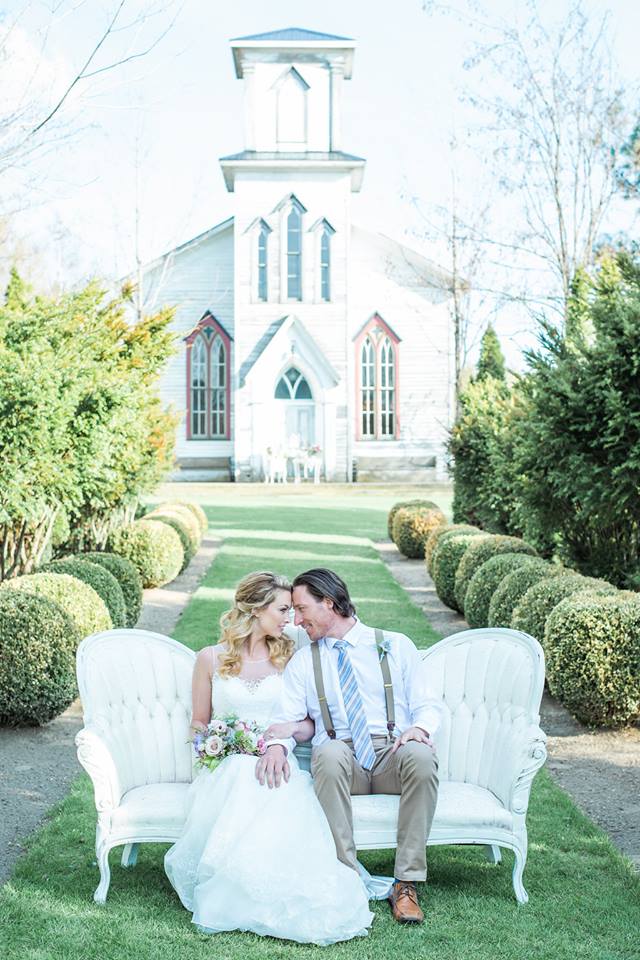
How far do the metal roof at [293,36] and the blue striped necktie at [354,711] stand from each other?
34.1m

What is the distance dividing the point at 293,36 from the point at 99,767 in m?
35.4

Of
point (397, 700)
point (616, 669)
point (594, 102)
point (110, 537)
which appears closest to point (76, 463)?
point (110, 537)

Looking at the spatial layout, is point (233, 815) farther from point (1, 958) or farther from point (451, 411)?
point (451, 411)

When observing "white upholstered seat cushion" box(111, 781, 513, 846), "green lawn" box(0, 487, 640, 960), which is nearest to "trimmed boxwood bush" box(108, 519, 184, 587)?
"green lawn" box(0, 487, 640, 960)

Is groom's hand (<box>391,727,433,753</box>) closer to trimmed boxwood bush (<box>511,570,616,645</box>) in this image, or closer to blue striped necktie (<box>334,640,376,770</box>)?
blue striped necktie (<box>334,640,376,770</box>)

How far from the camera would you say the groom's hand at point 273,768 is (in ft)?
15.8

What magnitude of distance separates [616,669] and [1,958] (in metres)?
4.75

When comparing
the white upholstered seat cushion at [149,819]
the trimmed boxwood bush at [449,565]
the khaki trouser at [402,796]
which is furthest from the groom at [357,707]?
the trimmed boxwood bush at [449,565]

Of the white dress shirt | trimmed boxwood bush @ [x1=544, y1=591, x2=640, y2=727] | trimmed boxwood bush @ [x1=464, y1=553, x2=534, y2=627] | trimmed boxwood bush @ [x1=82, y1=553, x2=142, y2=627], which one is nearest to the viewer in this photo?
the white dress shirt

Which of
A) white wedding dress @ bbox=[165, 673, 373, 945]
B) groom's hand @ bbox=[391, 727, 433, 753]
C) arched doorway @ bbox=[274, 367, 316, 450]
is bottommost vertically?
white wedding dress @ bbox=[165, 673, 373, 945]

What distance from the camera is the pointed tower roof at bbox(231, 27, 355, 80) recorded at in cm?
3606

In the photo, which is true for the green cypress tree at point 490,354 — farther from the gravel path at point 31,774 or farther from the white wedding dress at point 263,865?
the white wedding dress at point 263,865

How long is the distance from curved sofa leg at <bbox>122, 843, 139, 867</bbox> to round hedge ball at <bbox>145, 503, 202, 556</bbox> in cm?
1234

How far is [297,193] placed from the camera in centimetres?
3650
